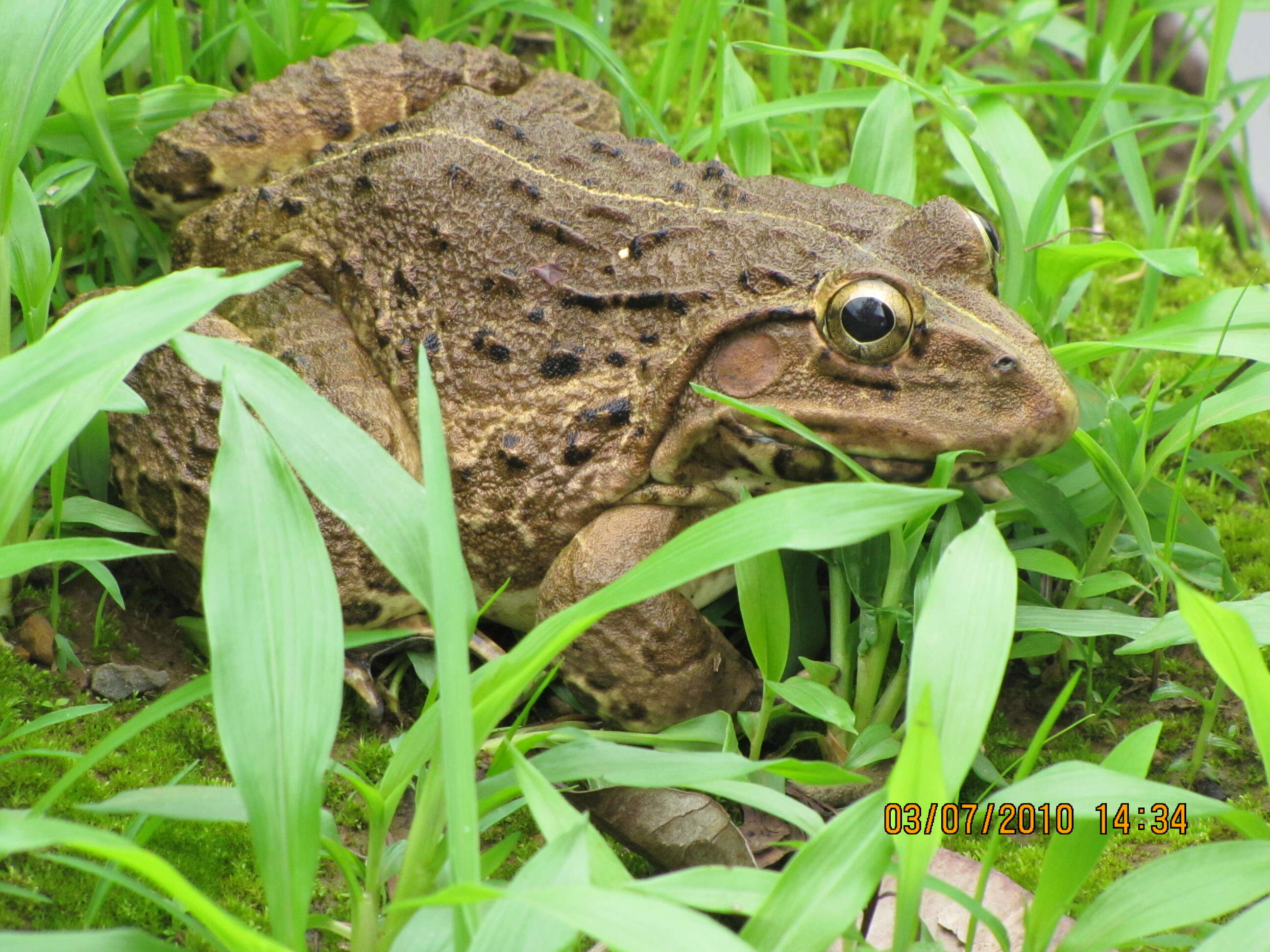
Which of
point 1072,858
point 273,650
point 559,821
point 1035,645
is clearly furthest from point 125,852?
point 1035,645

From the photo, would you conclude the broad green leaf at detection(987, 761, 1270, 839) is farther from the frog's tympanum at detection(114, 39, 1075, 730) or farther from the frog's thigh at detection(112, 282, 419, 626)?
the frog's thigh at detection(112, 282, 419, 626)

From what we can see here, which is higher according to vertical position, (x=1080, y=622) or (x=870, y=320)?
(x=870, y=320)

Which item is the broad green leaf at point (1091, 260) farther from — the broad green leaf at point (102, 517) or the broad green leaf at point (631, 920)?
the broad green leaf at point (102, 517)

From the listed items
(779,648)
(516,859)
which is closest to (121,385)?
(516,859)

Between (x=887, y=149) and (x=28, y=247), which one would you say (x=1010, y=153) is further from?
(x=28, y=247)

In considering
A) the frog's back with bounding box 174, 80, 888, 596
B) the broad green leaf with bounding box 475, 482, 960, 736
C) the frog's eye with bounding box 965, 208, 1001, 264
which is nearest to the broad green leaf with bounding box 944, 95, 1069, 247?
the frog's eye with bounding box 965, 208, 1001, 264

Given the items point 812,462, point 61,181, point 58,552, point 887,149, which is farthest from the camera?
point 887,149
